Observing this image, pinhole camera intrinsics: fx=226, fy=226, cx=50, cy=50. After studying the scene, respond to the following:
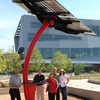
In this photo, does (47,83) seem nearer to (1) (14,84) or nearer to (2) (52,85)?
(2) (52,85)

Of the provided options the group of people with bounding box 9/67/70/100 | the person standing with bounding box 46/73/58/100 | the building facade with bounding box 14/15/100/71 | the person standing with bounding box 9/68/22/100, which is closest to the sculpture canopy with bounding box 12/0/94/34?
the group of people with bounding box 9/67/70/100

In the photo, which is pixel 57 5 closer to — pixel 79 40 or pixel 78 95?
pixel 78 95

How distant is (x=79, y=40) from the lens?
241ft

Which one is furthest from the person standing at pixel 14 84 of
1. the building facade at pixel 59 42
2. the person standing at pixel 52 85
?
the building facade at pixel 59 42

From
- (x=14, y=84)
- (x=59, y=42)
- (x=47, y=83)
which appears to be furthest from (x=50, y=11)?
(x=59, y=42)

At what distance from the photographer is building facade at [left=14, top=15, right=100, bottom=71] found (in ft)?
224

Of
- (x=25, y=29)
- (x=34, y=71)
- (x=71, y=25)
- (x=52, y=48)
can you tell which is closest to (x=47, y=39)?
(x=52, y=48)

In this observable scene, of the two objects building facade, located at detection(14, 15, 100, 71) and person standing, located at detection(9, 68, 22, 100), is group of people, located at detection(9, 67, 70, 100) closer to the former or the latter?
person standing, located at detection(9, 68, 22, 100)

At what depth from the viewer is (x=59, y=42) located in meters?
71.4

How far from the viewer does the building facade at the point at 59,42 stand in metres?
68.4

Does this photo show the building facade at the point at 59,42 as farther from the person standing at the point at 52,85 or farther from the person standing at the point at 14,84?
the person standing at the point at 14,84

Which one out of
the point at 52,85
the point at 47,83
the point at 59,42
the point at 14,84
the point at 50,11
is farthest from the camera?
the point at 59,42

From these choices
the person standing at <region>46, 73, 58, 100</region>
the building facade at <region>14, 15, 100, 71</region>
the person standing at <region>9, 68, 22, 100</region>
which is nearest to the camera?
the person standing at <region>9, 68, 22, 100</region>

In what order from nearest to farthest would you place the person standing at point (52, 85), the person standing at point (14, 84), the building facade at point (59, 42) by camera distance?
the person standing at point (14, 84)
the person standing at point (52, 85)
the building facade at point (59, 42)
